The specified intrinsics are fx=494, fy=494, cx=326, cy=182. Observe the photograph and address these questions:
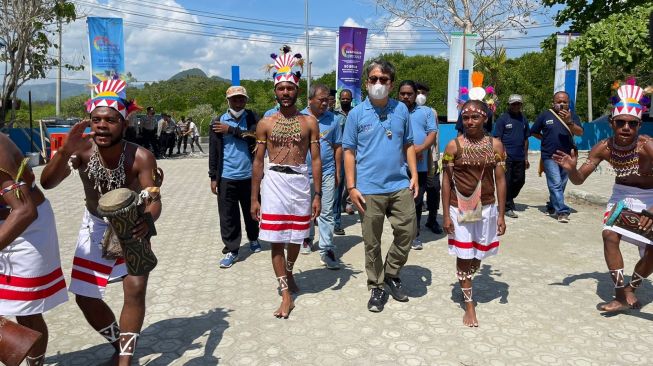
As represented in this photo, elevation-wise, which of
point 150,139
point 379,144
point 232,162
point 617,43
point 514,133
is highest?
point 617,43

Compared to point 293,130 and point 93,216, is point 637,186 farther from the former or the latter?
point 93,216

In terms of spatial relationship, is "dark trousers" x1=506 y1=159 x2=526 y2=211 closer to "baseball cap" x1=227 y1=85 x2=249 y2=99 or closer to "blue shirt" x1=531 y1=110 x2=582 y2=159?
"blue shirt" x1=531 y1=110 x2=582 y2=159

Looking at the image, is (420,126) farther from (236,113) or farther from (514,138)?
(514,138)

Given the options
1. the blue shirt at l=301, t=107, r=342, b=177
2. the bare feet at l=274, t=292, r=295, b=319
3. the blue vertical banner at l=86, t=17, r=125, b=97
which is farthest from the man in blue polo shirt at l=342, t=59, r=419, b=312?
the blue vertical banner at l=86, t=17, r=125, b=97

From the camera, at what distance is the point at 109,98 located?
9.98ft

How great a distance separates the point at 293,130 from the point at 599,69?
794cm

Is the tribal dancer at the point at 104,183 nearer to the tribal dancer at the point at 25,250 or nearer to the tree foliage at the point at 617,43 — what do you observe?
the tribal dancer at the point at 25,250

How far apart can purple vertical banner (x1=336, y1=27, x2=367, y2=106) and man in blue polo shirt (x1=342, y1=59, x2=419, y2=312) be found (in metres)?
11.1

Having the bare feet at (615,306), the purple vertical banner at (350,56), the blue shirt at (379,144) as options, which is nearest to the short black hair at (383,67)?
the blue shirt at (379,144)

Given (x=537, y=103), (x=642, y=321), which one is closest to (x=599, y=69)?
(x=642, y=321)

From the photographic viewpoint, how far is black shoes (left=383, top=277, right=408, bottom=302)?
180 inches

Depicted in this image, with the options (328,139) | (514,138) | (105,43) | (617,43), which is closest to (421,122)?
(328,139)

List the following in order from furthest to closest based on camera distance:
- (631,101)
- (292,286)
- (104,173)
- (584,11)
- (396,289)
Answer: (584,11) < (292,286) < (396,289) < (631,101) < (104,173)

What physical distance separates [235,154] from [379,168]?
207 centimetres
